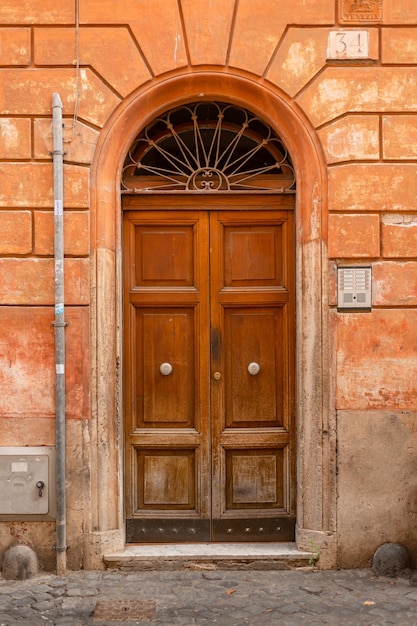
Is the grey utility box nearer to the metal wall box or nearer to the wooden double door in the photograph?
the wooden double door

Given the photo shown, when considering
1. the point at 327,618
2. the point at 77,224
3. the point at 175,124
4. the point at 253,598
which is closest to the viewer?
the point at 327,618

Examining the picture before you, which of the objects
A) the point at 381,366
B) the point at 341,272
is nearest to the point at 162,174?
the point at 341,272

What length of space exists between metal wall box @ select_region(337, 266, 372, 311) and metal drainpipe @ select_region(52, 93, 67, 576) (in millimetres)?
2230

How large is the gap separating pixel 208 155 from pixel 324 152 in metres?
0.98

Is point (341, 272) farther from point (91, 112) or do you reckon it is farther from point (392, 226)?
point (91, 112)

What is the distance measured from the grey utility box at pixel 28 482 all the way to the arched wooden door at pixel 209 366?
692 millimetres

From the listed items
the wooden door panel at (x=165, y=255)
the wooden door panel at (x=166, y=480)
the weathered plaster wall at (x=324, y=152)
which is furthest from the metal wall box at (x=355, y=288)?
the wooden door panel at (x=166, y=480)

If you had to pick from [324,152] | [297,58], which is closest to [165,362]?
[324,152]

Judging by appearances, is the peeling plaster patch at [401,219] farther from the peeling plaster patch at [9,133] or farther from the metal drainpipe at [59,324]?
the peeling plaster patch at [9,133]

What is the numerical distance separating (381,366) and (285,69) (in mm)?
2501

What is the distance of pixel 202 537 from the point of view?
642 cm

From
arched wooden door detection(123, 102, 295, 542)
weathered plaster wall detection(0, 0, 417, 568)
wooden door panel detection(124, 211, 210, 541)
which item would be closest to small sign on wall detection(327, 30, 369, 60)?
weathered plaster wall detection(0, 0, 417, 568)

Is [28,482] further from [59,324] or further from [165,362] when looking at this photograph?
[165,362]

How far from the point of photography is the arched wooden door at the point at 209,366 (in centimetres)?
643
